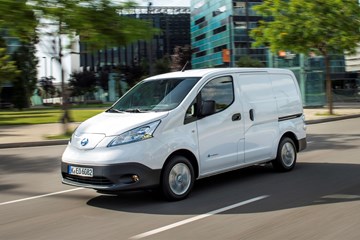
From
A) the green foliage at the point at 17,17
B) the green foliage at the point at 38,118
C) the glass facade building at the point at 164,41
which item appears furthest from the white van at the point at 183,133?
the glass facade building at the point at 164,41

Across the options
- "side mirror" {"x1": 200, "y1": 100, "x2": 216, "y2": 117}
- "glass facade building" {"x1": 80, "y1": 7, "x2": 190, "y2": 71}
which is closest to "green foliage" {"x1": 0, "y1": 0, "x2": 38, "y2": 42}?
"side mirror" {"x1": 200, "y1": 100, "x2": 216, "y2": 117}

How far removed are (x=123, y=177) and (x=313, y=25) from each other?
18.7 metres

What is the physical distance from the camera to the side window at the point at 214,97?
6.66 m

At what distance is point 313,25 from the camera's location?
885 inches

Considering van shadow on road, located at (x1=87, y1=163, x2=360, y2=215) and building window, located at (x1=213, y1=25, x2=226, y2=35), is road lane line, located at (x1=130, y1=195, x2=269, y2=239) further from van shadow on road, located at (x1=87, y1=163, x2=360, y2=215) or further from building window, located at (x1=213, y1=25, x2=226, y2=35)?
building window, located at (x1=213, y1=25, x2=226, y2=35)

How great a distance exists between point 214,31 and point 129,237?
276ft

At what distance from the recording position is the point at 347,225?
16.8 ft

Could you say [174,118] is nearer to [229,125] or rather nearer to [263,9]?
[229,125]

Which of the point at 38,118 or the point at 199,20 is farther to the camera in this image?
the point at 199,20

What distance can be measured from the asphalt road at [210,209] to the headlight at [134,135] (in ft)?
2.85

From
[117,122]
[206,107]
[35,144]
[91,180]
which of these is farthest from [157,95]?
[35,144]

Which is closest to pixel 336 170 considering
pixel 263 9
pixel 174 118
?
pixel 174 118

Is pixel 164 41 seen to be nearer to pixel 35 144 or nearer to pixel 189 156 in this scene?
pixel 35 144

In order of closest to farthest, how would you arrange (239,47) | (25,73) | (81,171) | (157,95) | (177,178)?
(81,171) → (177,178) → (157,95) → (25,73) → (239,47)
